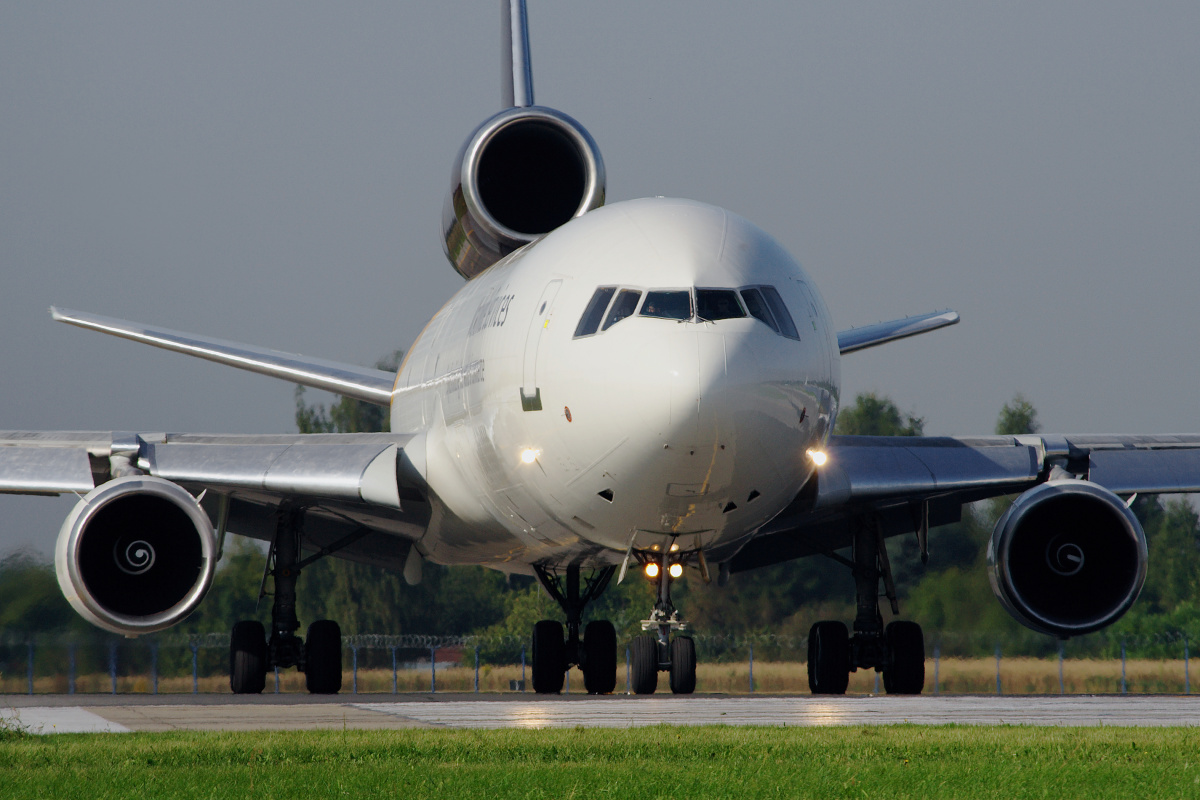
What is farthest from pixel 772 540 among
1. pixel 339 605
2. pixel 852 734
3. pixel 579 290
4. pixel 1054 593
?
pixel 339 605

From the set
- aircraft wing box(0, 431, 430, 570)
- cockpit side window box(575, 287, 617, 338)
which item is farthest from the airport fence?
cockpit side window box(575, 287, 617, 338)

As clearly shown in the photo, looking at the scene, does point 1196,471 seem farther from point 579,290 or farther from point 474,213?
point 474,213

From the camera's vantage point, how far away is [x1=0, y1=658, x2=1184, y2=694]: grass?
21078mm

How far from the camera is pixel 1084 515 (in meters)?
14.5

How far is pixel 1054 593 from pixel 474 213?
Result: 8243 mm

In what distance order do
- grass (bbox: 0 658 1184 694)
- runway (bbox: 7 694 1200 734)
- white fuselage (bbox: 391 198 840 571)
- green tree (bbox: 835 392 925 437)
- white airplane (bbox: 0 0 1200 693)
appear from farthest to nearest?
green tree (bbox: 835 392 925 437)
grass (bbox: 0 658 1184 694)
white airplane (bbox: 0 0 1200 693)
white fuselage (bbox: 391 198 840 571)
runway (bbox: 7 694 1200 734)

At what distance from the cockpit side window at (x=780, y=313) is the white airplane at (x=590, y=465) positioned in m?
0.03

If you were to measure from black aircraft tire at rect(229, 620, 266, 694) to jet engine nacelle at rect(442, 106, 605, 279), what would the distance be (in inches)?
220

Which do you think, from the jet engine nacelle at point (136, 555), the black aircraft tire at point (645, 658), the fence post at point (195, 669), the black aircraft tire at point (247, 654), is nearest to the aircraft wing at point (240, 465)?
the jet engine nacelle at point (136, 555)

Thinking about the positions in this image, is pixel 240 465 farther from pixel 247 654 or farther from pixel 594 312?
pixel 594 312

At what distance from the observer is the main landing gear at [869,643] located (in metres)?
15.8

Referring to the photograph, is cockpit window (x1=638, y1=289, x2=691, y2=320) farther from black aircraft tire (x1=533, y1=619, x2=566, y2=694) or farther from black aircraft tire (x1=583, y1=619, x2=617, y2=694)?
black aircraft tire (x1=583, y1=619, x2=617, y2=694)

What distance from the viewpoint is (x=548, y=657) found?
17.7 meters

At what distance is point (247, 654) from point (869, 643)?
6348 mm
